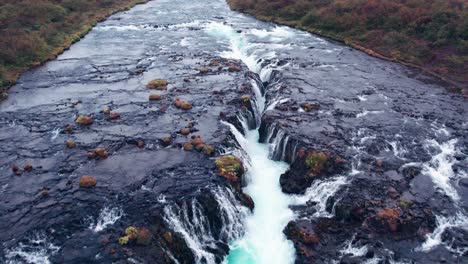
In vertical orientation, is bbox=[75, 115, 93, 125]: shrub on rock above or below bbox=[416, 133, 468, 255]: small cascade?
below

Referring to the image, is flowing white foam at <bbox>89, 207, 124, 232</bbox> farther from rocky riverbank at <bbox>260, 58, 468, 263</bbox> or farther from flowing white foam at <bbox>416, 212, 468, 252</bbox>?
flowing white foam at <bbox>416, 212, 468, 252</bbox>

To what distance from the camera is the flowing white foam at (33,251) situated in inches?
901

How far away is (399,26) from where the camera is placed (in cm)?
6362

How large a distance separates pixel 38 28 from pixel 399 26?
2423 inches

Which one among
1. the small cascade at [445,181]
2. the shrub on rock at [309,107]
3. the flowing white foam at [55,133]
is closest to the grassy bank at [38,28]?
the flowing white foam at [55,133]

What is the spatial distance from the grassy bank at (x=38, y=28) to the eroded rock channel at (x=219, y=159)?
315cm

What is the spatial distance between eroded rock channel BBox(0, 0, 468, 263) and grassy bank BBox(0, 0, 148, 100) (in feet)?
10.3

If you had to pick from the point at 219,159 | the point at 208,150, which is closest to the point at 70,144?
the point at 208,150

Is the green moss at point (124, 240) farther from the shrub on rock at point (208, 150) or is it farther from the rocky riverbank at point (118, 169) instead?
the shrub on rock at point (208, 150)

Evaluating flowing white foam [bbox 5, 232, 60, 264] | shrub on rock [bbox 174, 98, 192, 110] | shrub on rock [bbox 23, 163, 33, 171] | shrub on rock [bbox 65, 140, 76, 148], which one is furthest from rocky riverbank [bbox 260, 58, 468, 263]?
shrub on rock [bbox 23, 163, 33, 171]

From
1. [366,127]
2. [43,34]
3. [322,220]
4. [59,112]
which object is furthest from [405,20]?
[43,34]

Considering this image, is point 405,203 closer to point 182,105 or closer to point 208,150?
point 208,150

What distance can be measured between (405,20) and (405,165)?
40.4 m

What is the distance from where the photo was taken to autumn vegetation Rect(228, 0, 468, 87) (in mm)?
54716
